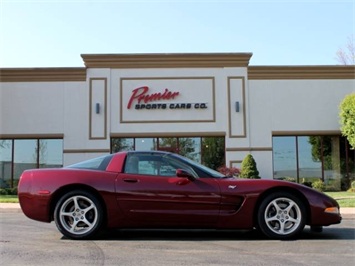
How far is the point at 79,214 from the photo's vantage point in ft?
20.2

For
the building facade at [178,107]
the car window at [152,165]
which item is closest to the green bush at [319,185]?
the building facade at [178,107]

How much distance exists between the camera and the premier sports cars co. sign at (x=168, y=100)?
20.9 meters

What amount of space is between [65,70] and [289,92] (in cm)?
1080

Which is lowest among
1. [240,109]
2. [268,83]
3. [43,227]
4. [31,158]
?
[43,227]

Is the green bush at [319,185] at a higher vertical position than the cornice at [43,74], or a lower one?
lower

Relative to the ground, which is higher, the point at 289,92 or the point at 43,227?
the point at 289,92

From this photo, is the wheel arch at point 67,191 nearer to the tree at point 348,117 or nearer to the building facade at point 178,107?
the building facade at point 178,107

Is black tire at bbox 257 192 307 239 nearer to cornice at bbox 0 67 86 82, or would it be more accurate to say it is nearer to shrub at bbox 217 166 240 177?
shrub at bbox 217 166 240 177

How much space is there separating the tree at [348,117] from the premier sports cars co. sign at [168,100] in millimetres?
5878

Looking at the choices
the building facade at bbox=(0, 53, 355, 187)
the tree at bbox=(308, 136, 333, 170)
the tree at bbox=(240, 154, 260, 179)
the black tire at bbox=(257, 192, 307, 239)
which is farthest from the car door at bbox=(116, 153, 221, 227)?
the tree at bbox=(308, 136, 333, 170)

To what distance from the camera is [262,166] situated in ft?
67.8

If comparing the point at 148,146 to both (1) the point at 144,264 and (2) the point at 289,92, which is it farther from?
(1) the point at 144,264

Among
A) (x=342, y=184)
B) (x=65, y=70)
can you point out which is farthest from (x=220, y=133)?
(x=65, y=70)

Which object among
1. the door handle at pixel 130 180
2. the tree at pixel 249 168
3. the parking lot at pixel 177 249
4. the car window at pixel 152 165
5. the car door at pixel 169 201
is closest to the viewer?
the parking lot at pixel 177 249
